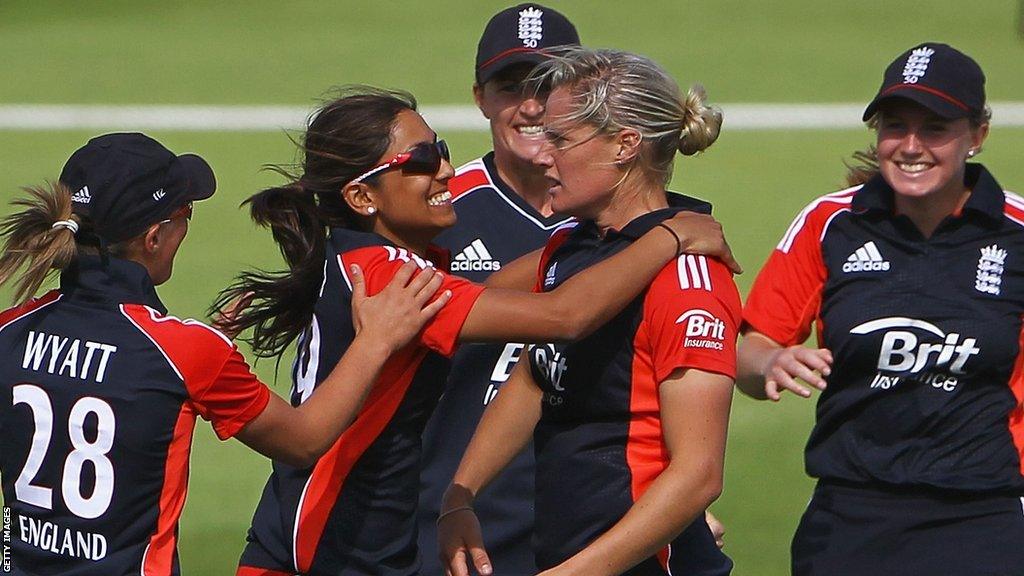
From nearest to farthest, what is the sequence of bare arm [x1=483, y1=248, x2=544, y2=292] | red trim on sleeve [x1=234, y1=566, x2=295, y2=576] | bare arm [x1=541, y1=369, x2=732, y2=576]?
bare arm [x1=541, y1=369, x2=732, y2=576] → red trim on sleeve [x1=234, y1=566, x2=295, y2=576] → bare arm [x1=483, y1=248, x2=544, y2=292]

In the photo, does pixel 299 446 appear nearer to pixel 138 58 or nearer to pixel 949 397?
pixel 949 397

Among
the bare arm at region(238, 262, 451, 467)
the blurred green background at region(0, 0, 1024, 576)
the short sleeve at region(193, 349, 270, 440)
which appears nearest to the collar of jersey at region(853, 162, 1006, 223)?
the bare arm at region(238, 262, 451, 467)

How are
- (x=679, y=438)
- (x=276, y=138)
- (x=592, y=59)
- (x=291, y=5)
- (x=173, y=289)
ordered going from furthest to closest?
(x=291, y=5) → (x=276, y=138) → (x=173, y=289) → (x=592, y=59) → (x=679, y=438)

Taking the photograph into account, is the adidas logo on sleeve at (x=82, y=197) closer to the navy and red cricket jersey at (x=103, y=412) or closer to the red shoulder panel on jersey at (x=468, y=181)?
the navy and red cricket jersey at (x=103, y=412)

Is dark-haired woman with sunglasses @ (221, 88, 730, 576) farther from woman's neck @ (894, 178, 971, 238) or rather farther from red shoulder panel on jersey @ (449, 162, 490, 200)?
woman's neck @ (894, 178, 971, 238)

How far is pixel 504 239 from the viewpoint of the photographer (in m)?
4.79

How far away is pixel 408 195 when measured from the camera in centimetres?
409

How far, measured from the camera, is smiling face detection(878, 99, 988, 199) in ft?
13.7

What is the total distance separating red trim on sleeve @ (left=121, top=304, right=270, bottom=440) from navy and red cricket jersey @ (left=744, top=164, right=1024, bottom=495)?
156cm

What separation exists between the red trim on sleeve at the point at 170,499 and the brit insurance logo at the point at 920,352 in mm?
1805

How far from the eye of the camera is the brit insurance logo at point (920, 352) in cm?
413

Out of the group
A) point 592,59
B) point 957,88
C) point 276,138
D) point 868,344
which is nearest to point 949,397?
point 868,344

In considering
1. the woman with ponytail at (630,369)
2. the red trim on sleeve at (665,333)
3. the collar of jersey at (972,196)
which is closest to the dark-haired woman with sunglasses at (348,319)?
the woman with ponytail at (630,369)

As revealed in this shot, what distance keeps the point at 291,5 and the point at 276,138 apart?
4.40 m
